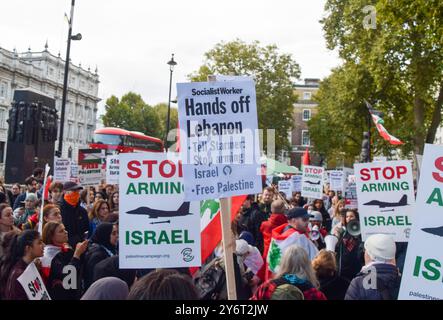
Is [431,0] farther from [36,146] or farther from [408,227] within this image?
[36,146]

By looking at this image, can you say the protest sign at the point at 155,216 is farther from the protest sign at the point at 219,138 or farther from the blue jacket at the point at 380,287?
the blue jacket at the point at 380,287

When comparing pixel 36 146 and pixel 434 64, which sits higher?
pixel 434 64

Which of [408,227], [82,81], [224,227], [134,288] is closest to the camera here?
[134,288]

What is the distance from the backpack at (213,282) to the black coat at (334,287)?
0.81 m

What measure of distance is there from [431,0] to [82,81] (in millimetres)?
76594

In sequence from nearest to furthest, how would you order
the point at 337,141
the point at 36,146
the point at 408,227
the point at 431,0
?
the point at 408,227
the point at 431,0
the point at 36,146
the point at 337,141

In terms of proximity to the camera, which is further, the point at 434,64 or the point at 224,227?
the point at 434,64

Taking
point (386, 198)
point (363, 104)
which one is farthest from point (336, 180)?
point (363, 104)

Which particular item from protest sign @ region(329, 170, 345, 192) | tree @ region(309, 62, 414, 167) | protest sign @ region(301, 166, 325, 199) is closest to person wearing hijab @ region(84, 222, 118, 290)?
protest sign @ region(301, 166, 325, 199)

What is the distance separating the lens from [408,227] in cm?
543

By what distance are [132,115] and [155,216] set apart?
262 ft

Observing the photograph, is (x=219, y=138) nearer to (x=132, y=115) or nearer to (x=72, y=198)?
(x=72, y=198)
